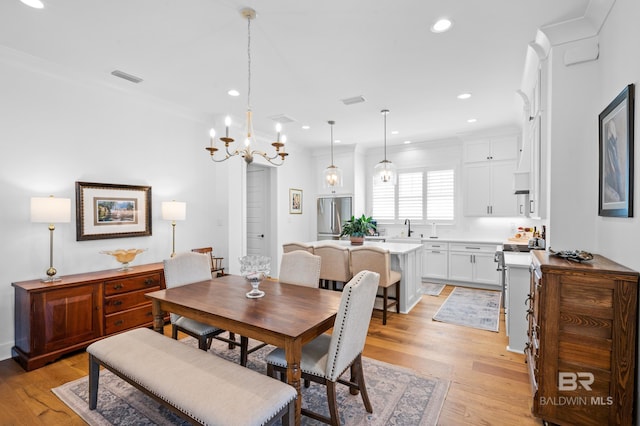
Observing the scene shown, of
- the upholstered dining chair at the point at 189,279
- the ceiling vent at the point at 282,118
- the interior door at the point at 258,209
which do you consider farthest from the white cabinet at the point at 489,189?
the upholstered dining chair at the point at 189,279

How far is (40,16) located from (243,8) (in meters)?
1.60

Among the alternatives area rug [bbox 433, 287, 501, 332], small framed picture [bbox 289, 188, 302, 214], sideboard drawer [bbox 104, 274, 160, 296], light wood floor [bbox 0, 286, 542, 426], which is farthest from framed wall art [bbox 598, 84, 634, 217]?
small framed picture [bbox 289, 188, 302, 214]

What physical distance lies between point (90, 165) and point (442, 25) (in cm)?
388

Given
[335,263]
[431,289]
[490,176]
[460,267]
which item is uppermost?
[490,176]

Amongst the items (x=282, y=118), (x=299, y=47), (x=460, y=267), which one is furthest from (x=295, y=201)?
(x=299, y=47)

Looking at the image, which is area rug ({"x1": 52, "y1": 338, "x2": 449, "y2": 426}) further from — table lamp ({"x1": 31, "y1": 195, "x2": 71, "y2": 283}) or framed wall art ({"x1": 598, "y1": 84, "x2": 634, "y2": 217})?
framed wall art ({"x1": 598, "y1": 84, "x2": 634, "y2": 217})

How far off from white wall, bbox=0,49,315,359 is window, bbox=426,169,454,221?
392 cm

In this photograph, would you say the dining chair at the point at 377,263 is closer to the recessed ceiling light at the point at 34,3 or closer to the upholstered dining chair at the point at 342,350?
the upholstered dining chair at the point at 342,350

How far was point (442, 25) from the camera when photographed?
8.05ft

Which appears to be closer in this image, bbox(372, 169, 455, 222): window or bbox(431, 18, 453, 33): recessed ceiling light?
bbox(431, 18, 453, 33): recessed ceiling light

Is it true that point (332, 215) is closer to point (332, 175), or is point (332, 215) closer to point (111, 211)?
point (332, 175)

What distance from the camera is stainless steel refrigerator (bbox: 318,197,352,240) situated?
6.72 m

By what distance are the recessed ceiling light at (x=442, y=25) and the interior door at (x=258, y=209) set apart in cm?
427

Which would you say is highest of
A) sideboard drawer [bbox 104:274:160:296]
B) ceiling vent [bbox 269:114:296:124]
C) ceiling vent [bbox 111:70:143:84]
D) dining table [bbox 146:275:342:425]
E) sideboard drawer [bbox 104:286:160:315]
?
ceiling vent [bbox 111:70:143:84]
